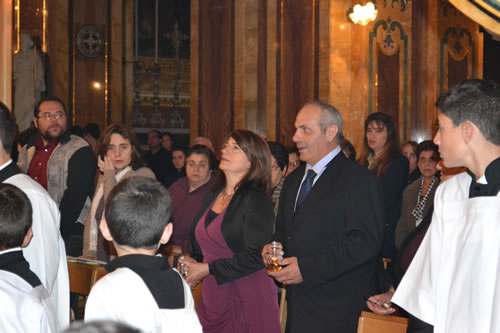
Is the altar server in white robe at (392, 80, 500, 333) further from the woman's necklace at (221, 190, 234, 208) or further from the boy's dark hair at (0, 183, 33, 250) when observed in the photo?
the woman's necklace at (221, 190, 234, 208)

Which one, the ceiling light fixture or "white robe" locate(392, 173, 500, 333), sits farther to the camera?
the ceiling light fixture

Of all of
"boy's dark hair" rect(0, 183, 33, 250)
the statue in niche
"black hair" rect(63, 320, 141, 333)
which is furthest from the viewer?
the statue in niche

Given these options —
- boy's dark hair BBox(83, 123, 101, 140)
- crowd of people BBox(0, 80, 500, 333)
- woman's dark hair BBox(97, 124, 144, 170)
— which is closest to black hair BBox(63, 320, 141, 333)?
crowd of people BBox(0, 80, 500, 333)

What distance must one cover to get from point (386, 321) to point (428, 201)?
308cm

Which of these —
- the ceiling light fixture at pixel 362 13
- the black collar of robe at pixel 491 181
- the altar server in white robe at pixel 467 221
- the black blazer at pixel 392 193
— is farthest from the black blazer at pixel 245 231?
the ceiling light fixture at pixel 362 13

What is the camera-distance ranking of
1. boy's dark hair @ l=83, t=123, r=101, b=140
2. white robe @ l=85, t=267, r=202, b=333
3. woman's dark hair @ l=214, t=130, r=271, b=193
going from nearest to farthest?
white robe @ l=85, t=267, r=202, b=333 < woman's dark hair @ l=214, t=130, r=271, b=193 < boy's dark hair @ l=83, t=123, r=101, b=140

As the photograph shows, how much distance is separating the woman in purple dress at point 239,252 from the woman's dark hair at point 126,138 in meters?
1.47

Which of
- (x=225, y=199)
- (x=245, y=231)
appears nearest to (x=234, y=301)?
(x=245, y=231)

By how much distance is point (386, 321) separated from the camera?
121 inches

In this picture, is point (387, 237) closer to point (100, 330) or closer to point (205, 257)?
point (205, 257)

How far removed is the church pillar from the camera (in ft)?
15.0

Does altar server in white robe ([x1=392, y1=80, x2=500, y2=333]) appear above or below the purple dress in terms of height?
above

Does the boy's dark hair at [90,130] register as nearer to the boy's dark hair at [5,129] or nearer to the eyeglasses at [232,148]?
the eyeglasses at [232,148]

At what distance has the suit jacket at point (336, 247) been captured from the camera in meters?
3.53
